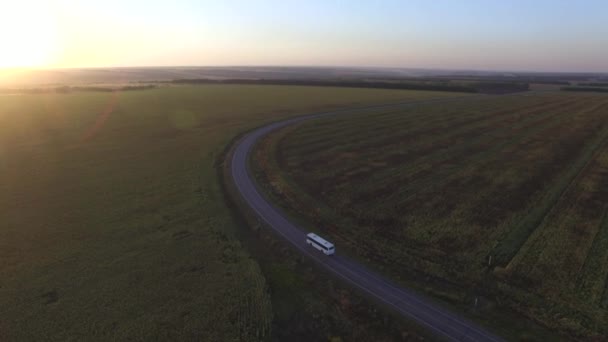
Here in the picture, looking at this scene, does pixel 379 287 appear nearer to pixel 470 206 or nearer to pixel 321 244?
pixel 321 244

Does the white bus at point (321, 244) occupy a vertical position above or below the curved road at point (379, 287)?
above

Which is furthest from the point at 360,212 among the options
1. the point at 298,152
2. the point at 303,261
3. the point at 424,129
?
the point at 424,129

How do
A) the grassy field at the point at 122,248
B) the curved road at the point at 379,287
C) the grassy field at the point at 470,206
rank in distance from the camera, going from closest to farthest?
the curved road at the point at 379,287 < the grassy field at the point at 122,248 < the grassy field at the point at 470,206

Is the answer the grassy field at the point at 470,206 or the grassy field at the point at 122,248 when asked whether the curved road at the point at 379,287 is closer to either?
the grassy field at the point at 470,206

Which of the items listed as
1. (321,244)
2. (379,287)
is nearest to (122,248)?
(321,244)

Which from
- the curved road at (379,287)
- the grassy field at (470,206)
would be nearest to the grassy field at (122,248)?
the curved road at (379,287)
